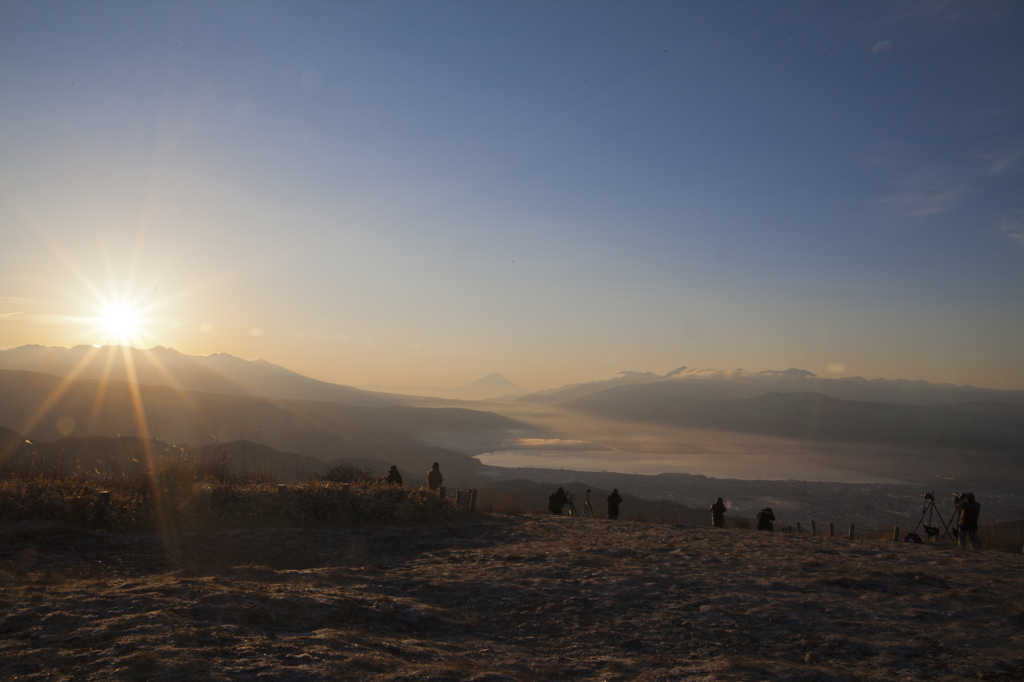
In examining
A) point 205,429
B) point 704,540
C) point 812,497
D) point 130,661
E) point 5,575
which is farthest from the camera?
point 205,429

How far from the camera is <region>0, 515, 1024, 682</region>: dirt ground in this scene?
17.9 ft

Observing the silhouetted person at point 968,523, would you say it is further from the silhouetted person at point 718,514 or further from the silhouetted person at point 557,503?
the silhouetted person at point 557,503

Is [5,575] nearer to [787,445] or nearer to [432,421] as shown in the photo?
[432,421]

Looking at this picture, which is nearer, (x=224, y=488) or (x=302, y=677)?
(x=302, y=677)

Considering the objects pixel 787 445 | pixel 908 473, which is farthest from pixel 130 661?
pixel 787 445

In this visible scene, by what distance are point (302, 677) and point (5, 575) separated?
542cm

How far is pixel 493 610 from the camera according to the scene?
7938 mm

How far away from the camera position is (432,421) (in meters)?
170

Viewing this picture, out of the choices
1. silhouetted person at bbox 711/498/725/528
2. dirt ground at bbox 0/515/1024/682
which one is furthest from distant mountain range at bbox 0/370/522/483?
dirt ground at bbox 0/515/1024/682

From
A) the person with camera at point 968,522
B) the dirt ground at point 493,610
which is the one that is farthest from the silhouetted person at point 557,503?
the person with camera at point 968,522

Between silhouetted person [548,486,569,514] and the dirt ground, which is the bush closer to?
silhouetted person [548,486,569,514]

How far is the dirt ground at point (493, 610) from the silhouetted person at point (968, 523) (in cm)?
181

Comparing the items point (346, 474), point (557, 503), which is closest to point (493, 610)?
point (557, 503)

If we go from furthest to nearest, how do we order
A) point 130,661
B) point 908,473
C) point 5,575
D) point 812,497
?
point 908,473 < point 812,497 < point 5,575 < point 130,661
